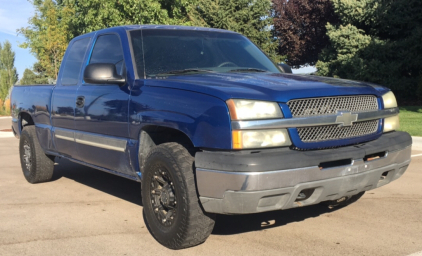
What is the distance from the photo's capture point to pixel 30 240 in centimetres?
462

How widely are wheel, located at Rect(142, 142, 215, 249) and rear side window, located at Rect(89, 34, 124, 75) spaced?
51.0 inches

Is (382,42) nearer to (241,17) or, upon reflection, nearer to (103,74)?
(241,17)

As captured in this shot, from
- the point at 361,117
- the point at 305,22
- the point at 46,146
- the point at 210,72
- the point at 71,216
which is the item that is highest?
the point at 305,22

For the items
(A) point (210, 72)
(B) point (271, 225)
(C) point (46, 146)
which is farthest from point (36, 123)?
(B) point (271, 225)

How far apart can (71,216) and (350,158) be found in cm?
302

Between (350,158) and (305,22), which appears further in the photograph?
(305,22)

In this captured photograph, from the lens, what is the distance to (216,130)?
12.3 feet

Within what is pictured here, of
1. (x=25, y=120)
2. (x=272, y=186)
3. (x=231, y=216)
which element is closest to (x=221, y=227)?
(x=231, y=216)

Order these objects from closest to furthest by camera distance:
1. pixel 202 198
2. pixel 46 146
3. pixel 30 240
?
1. pixel 202 198
2. pixel 30 240
3. pixel 46 146

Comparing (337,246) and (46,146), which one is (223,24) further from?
(337,246)

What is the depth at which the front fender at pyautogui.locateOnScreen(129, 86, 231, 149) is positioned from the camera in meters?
3.73

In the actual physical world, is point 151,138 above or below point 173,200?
above

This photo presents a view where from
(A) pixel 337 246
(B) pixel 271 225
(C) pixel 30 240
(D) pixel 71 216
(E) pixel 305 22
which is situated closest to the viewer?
(A) pixel 337 246

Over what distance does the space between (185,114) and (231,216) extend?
66.7 inches
